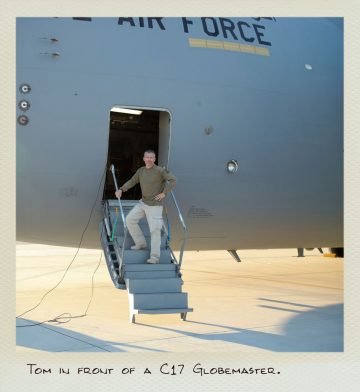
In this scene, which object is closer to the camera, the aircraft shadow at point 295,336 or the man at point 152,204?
the aircraft shadow at point 295,336

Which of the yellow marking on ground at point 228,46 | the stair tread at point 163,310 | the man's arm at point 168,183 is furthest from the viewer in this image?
the yellow marking on ground at point 228,46

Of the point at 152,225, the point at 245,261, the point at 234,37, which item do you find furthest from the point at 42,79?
the point at 245,261

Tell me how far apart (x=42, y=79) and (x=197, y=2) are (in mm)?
2620

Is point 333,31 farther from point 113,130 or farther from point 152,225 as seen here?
point 152,225

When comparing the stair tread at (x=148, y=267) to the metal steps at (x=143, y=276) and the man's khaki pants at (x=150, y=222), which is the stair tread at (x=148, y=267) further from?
the man's khaki pants at (x=150, y=222)

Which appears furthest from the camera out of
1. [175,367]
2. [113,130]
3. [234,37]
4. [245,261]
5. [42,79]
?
[245,261]

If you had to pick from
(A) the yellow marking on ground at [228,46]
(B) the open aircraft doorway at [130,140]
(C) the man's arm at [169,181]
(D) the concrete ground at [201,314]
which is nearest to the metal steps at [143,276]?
(D) the concrete ground at [201,314]

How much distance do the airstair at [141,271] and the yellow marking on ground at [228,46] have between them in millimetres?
2199

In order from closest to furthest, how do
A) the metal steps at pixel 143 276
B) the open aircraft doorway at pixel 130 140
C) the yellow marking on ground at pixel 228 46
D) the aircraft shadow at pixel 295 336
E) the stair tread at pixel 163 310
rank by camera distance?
the aircraft shadow at pixel 295 336, the stair tread at pixel 163 310, the metal steps at pixel 143 276, the yellow marking on ground at pixel 228 46, the open aircraft doorway at pixel 130 140

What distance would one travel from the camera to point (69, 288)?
454 inches

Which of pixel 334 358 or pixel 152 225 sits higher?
pixel 152 225

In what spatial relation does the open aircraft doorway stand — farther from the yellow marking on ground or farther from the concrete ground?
the concrete ground

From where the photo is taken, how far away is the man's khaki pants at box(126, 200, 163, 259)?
7.62 m

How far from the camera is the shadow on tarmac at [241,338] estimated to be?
21.9 feet
